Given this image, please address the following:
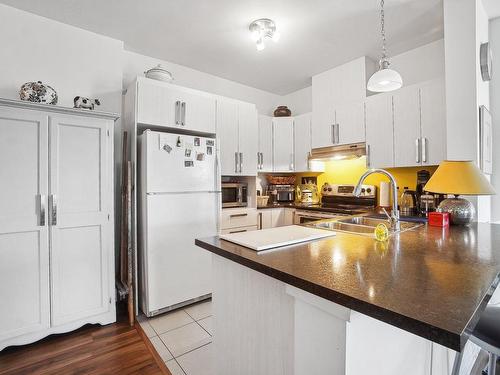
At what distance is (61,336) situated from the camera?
2104mm

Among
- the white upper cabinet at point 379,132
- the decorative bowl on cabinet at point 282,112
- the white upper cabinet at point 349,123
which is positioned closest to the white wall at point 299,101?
the decorative bowl on cabinet at point 282,112

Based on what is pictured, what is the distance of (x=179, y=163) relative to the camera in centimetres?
256

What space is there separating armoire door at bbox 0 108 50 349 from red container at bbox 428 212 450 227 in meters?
2.83

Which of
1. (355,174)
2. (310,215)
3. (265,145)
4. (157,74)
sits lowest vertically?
(310,215)

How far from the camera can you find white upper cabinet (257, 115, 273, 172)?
3.76m

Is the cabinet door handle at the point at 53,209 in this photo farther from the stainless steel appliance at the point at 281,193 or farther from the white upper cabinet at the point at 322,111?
the white upper cabinet at the point at 322,111

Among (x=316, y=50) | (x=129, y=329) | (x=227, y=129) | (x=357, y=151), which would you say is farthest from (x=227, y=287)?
(x=316, y=50)

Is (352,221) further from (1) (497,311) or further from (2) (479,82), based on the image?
(2) (479,82)

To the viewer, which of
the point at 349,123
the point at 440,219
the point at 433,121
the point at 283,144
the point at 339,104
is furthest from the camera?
the point at 283,144

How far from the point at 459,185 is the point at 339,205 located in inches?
73.6

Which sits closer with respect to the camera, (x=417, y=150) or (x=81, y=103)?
(x=81, y=103)

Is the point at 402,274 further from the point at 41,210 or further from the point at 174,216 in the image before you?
the point at 41,210

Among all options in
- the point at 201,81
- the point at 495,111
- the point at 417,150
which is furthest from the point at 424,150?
the point at 201,81

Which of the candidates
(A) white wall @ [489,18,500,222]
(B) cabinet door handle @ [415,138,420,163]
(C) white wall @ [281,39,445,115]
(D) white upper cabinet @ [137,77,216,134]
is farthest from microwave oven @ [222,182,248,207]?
(A) white wall @ [489,18,500,222]
